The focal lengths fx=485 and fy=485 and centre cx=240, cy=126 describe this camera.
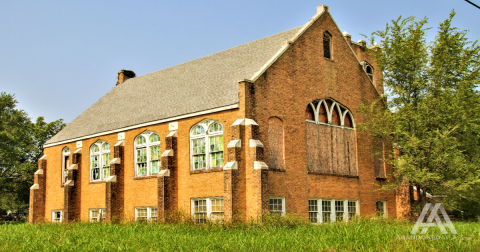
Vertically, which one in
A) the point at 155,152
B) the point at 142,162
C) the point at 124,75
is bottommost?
the point at 142,162

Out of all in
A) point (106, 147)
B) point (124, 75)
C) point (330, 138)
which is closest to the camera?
point (330, 138)

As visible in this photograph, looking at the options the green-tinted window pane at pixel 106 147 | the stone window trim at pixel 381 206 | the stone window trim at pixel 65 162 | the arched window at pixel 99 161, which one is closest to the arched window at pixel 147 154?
the green-tinted window pane at pixel 106 147

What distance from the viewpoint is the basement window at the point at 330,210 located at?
24938 millimetres

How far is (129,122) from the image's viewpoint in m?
29.6

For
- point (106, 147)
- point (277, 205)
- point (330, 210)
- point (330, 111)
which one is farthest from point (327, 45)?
point (106, 147)

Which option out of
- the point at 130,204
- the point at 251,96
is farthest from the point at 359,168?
the point at 130,204

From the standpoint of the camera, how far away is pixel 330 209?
84.6ft

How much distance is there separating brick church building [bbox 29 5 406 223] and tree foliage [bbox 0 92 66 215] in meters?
17.6

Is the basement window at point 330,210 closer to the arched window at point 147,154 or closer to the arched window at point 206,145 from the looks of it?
the arched window at point 206,145

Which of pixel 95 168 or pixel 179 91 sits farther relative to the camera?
pixel 95 168

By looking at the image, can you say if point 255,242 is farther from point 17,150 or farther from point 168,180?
point 17,150

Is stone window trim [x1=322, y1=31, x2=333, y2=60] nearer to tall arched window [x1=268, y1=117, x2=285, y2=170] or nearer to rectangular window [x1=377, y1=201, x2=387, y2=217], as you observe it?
tall arched window [x1=268, y1=117, x2=285, y2=170]

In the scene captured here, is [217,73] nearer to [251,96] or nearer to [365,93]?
[251,96]

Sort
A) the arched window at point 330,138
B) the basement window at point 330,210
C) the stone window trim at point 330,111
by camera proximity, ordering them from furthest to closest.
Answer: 1. the stone window trim at point 330,111
2. the arched window at point 330,138
3. the basement window at point 330,210
